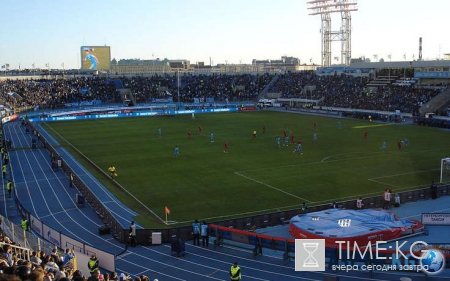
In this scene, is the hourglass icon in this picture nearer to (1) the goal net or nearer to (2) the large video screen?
(1) the goal net

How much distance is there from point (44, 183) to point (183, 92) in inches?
3200

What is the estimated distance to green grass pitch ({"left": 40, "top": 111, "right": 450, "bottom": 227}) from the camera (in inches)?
1126

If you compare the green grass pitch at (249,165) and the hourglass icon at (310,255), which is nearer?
the hourglass icon at (310,255)

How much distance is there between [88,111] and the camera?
3511 inches

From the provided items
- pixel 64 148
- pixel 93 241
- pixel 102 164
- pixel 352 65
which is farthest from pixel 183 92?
pixel 93 241

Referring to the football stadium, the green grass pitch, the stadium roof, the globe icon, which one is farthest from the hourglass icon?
the stadium roof

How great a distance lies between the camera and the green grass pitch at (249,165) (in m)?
28.6

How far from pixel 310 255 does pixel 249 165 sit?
20245mm

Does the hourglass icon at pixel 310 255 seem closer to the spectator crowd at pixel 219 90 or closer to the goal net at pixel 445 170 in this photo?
the goal net at pixel 445 170

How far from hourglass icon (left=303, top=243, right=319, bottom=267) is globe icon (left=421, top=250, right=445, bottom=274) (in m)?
3.77

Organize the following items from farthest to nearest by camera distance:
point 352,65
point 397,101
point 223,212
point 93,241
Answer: point 352,65 < point 397,101 < point 223,212 < point 93,241

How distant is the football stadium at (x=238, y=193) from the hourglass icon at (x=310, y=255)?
5cm

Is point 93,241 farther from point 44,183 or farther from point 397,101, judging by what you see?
point 397,101

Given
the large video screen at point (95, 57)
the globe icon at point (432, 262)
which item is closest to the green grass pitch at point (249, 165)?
the globe icon at point (432, 262)
